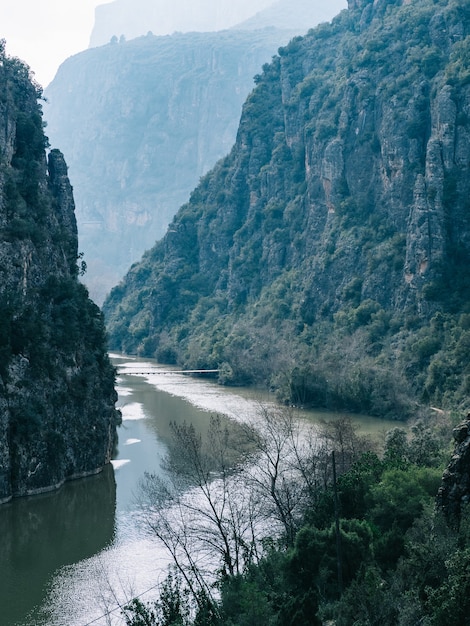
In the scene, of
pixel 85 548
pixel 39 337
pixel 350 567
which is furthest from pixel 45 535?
pixel 350 567

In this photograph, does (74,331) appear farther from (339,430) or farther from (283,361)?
(283,361)

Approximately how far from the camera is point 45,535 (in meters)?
47.9

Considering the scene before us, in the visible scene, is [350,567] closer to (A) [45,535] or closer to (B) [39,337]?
(A) [45,535]

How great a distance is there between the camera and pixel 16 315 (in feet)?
183

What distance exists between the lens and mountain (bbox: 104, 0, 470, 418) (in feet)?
311

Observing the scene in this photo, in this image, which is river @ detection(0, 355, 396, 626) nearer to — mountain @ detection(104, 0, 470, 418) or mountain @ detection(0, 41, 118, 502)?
mountain @ detection(0, 41, 118, 502)

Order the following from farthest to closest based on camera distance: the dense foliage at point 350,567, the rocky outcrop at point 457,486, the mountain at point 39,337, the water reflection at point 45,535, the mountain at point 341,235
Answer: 1. the mountain at point 341,235
2. the mountain at point 39,337
3. the water reflection at point 45,535
4. the rocky outcrop at point 457,486
5. the dense foliage at point 350,567

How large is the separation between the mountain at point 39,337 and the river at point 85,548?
5.58 ft

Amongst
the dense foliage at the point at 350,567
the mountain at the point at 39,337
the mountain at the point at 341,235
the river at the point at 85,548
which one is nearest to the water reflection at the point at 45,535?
the river at the point at 85,548

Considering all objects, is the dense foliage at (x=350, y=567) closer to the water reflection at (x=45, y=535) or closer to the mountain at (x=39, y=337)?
the water reflection at (x=45, y=535)

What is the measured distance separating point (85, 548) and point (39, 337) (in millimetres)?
15456

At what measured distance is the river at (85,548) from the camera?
37.1 meters

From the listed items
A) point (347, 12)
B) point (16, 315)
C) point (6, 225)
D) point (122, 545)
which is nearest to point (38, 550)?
point (122, 545)

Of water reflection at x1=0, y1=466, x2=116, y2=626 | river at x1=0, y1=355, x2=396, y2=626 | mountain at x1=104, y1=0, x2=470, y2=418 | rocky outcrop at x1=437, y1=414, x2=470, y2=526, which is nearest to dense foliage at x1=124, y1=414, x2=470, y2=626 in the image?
rocky outcrop at x1=437, y1=414, x2=470, y2=526
